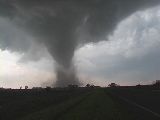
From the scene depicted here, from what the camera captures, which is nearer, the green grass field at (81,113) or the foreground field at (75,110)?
the green grass field at (81,113)

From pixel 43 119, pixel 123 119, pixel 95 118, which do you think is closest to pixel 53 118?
pixel 43 119

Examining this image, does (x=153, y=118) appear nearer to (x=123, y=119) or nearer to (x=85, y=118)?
(x=123, y=119)

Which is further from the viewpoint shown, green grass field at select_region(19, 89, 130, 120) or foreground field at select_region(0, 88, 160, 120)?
foreground field at select_region(0, 88, 160, 120)

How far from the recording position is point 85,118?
109 feet

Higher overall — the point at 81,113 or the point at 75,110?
the point at 75,110

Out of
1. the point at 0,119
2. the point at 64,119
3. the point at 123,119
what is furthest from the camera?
the point at 0,119

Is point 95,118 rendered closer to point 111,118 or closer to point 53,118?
point 111,118

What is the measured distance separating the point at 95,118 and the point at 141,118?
392cm

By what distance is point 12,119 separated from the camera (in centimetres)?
3631

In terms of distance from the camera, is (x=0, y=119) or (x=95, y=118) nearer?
(x=95, y=118)

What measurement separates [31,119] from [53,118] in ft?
6.58

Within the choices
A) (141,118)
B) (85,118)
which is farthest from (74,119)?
(141,118)

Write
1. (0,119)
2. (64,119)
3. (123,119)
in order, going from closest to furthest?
(123,119) < (64,119) < (0,119)

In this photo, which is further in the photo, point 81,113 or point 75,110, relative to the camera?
point 75,110
